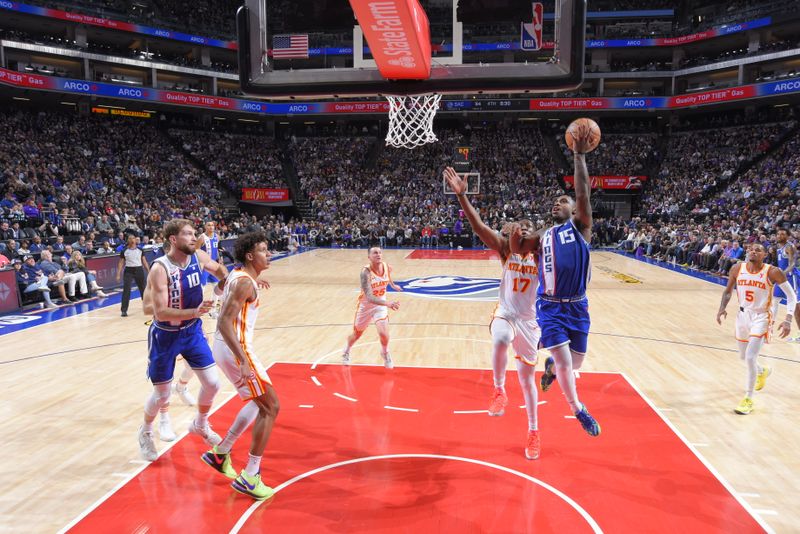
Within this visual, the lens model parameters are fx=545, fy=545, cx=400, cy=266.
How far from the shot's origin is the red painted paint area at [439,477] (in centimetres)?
380

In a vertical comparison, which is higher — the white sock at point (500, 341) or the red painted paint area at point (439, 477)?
the white sock at point (500, 341)

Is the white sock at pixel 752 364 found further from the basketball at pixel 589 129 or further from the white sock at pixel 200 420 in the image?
the white sock at pixel 200 420

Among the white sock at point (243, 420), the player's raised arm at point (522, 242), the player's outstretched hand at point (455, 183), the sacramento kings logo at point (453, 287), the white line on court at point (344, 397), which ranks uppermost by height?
the player's outstretched hand at point (455, 183)

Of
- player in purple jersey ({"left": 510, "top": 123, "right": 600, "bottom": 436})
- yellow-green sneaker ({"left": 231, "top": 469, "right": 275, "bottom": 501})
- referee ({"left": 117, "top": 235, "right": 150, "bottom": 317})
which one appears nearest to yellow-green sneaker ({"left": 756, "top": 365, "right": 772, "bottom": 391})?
player in purple jersey ({"left": 510, "top": 123, "right": 600, "bottom": 436})

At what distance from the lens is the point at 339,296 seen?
1372 cm

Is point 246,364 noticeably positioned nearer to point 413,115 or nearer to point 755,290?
point 755,290

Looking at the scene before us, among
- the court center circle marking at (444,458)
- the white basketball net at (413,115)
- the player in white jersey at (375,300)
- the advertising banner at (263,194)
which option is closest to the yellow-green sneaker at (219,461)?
the court center circle marking at (444,458)

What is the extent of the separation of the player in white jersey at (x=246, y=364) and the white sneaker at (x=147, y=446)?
0.74 meters

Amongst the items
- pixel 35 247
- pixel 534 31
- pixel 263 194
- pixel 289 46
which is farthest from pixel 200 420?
pixel 263 194

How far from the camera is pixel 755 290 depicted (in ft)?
20.1

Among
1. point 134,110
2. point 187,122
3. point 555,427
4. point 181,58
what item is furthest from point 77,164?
point 555,427

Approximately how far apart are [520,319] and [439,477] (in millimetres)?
1535

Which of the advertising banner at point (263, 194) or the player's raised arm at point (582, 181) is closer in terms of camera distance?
the player's raised arm at point (582, 181)

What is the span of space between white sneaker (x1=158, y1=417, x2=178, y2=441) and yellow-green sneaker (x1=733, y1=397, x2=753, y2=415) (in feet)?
19.1
